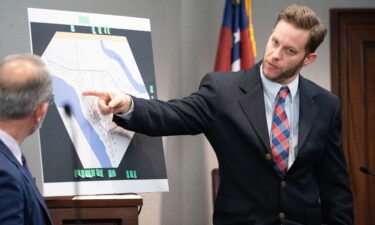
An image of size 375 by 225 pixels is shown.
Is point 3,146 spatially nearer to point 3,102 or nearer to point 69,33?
point 3,102

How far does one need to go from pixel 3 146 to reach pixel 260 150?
3.41 ft

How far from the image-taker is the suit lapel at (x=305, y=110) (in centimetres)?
251

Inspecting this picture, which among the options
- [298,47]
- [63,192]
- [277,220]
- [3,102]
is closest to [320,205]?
[277,220]

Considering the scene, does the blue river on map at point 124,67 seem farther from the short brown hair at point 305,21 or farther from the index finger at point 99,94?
the short brown hair at point 305,21

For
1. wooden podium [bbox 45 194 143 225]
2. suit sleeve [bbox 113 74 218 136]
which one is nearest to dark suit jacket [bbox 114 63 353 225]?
suit sleeve [bbox 113 74 218 136]

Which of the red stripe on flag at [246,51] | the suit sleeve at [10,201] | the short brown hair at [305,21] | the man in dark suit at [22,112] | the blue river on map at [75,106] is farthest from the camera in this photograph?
the red stripe on flag at [246,51]

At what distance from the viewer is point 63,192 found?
2.34 m

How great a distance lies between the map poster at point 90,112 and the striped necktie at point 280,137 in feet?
1.59

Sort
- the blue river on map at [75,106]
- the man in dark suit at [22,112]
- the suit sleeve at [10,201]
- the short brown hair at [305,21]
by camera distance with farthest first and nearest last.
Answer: the short brown hair at [305,21]
the blue river on map at [75,106]
the man in dark suit at [22,112]
the suit sleeve at [10,201]

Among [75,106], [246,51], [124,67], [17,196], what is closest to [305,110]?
[124,67]

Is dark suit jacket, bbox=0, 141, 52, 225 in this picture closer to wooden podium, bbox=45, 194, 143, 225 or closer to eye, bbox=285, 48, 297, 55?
wooden podium, bbox=45, 194, 143, 225

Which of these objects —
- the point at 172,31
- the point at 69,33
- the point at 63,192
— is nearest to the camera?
the point at 63,192

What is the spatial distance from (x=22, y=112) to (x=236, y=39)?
288 centimetres

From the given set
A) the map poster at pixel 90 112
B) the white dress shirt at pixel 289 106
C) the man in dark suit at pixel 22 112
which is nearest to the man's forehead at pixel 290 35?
the white dress shirt at pixel 289 106
